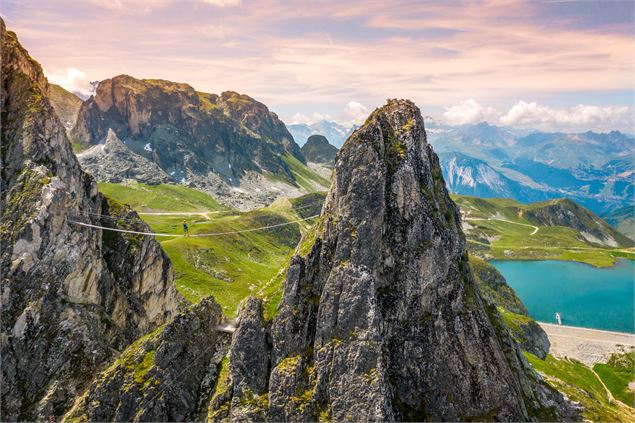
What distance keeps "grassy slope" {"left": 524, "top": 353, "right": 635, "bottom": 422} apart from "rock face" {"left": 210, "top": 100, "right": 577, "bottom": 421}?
44745 millimetres

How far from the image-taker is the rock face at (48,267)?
35.8 m

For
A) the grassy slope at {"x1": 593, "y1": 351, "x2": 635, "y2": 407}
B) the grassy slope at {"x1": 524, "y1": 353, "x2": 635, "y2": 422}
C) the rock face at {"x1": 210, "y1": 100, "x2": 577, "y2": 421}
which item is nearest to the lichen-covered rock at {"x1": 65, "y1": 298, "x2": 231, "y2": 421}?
the rock face at {"x1": 210, "y1": 100, "x2": 577, "y2": 421}

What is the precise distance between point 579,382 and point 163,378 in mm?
101287

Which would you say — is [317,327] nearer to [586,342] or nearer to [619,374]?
[619,374]

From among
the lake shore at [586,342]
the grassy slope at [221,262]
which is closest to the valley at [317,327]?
the grassy slope at [221,262]

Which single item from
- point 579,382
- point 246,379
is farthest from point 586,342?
point 246,379

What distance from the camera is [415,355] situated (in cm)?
2966

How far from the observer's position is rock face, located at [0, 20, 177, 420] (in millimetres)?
35781

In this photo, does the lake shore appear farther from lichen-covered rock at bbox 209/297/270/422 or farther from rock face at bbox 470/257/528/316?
lichen-covered rock at bbox 209/297/270/422

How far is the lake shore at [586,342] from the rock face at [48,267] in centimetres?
12553

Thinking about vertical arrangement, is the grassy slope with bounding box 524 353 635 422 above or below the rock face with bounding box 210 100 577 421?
below

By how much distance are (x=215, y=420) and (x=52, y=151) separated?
3553 cm

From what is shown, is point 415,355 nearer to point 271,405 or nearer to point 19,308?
point 271,405

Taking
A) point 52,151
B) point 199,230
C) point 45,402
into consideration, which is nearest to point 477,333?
point 45,402
